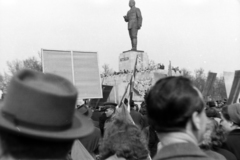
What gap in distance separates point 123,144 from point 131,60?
19.0m

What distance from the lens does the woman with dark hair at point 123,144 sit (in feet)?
7.95

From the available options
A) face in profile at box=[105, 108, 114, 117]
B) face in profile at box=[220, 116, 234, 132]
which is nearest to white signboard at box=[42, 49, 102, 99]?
face in profile at box=[105, 108, 114, 117]

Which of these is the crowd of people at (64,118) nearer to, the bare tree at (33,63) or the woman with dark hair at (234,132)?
the woman with dark hair at (234,132)

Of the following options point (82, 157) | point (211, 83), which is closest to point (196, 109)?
point (82, 157)

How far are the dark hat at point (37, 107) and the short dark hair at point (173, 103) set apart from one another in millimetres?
410

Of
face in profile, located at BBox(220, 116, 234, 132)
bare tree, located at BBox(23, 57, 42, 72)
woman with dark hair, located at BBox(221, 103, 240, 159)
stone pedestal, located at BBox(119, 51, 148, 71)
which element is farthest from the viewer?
bare tree, located at BBox(23, 57, 42, 72)

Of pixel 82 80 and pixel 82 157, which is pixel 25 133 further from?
pixel 82 80

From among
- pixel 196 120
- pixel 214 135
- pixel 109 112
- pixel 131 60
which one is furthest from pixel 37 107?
pixel 131 60

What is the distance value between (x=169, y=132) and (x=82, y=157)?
1.77 meters

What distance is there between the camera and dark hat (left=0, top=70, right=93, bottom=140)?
4.26 feet

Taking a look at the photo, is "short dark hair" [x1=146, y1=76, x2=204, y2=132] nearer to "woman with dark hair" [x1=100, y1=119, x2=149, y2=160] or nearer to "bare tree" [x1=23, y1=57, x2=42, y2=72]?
"woman with dark hair" [x1=100, y1=119, x2=149, y2=160]

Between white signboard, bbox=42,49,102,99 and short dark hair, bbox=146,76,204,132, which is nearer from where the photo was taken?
short dark hair, bbox=146,76,204,132

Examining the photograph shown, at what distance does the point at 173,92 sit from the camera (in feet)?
5.19

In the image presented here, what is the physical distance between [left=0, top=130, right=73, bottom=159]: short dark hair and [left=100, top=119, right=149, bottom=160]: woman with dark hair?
113 cm
